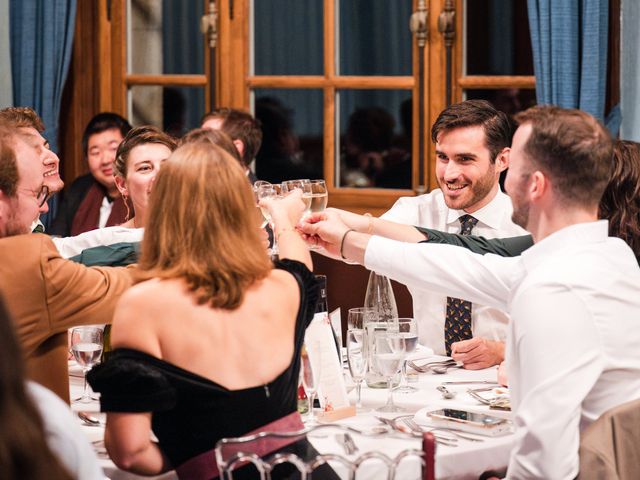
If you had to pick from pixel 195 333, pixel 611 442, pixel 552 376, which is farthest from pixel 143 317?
pixel 611 442

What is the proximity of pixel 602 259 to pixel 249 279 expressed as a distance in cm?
71

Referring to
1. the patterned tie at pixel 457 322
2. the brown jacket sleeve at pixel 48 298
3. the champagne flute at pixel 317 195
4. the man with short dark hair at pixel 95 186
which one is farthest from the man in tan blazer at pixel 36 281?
the man with short dark hair at pixel 95 186

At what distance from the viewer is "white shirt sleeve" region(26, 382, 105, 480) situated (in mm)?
1305

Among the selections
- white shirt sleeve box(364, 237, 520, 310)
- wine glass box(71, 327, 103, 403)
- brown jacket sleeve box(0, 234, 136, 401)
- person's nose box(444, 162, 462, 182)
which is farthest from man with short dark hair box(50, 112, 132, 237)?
brown jacket sleeve box(0, 234, 136, 401)

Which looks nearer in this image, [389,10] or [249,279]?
[249,279]

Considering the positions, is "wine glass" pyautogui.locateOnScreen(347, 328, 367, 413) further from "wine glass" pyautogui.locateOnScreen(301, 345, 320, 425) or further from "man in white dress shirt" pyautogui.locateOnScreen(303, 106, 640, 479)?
"man in white dress shirt" pyautogui.locateOnScreen(303, 106, 640, 479)

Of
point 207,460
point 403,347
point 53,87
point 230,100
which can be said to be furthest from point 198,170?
point 53,87

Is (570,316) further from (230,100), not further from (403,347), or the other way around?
(230,100)

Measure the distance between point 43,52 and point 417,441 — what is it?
4.11 metres

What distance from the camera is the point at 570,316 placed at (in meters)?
1.91

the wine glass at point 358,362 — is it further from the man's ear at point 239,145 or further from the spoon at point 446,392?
the man's ear at point 239,145

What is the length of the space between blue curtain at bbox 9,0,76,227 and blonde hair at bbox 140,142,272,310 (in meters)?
3.70

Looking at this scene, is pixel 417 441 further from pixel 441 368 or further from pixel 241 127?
pixel 241 127

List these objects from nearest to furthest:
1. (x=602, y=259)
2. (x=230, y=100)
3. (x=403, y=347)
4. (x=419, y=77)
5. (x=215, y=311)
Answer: (x=215, y=311) → (x=602, y=259) → (x=403, y=347) → (x=419, y=77) → (x=230, y=100)
